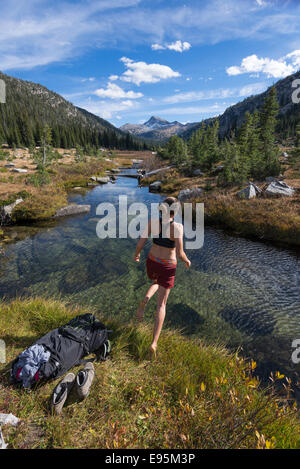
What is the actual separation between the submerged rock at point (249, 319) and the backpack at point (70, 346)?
4971mm

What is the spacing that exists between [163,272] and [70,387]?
9.25ft

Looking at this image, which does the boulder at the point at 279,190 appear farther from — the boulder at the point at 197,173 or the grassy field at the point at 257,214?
the boulder at the point at 197,173

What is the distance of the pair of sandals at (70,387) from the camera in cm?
322

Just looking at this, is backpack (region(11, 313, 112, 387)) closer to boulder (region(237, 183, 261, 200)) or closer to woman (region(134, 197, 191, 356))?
woman (region(134, 197, 191, 356))

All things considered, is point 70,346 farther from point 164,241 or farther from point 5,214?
point 5,214

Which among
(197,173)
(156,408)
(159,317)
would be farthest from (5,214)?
(197,173)

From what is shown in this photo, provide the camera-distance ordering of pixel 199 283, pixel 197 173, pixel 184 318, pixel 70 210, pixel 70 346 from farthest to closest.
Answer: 1. pixel 197 173
2. pixel 70 210
3. pixel 199 283
4. pixel 184 318
5. pixel 70 346

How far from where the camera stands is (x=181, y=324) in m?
7.10

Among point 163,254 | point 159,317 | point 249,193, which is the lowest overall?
point 159,317

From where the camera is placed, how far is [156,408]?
3363 millimetres

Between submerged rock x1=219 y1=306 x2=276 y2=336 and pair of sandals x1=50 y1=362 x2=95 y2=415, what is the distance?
550 cm

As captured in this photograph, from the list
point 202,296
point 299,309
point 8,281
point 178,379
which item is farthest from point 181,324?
point 8,281

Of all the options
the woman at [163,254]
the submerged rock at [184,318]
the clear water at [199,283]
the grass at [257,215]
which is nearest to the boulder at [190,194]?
the grass at [257,215]

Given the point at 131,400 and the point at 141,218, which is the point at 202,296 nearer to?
the point at 131,400
